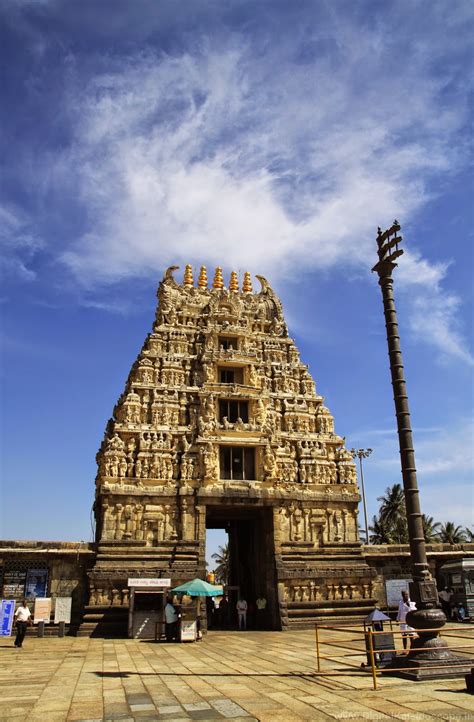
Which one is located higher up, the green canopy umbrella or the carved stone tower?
the carved stone tower

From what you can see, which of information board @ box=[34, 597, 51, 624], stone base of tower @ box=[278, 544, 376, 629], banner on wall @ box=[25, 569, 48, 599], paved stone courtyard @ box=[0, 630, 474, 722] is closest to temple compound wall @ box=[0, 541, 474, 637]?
banner on wall @ box=[25, 569, 48, 599]

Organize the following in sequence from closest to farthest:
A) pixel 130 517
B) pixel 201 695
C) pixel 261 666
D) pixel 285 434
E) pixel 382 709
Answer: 1. pixel 382 709
2. pixel 201 695
3. pixel 261 666
4. pixel 130 517
5. pixel 285 434

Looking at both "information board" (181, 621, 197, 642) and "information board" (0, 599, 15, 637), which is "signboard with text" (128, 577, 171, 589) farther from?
"information board" (0, 599, 15, 637)

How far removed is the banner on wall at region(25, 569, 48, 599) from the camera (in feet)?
78.6

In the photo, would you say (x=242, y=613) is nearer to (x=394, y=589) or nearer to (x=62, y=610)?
(x=394, y=589)

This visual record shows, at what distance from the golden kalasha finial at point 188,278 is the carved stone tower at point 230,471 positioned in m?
0.84

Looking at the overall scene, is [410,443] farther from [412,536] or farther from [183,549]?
[183,549]

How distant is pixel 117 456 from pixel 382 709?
18.8 meters

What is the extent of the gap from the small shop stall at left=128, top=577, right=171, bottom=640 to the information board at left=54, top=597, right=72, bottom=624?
3.21 meters

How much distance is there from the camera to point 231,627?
28.0m

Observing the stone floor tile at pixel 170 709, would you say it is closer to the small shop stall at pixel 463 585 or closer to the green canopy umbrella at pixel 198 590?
the green canopy umbrella at pixel 198 590

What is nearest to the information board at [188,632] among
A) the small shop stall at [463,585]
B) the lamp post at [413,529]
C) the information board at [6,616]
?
the information board at [6,616]

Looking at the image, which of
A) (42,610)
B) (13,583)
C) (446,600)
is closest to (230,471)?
(42,610)

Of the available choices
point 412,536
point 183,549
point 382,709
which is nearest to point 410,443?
point 412,536
